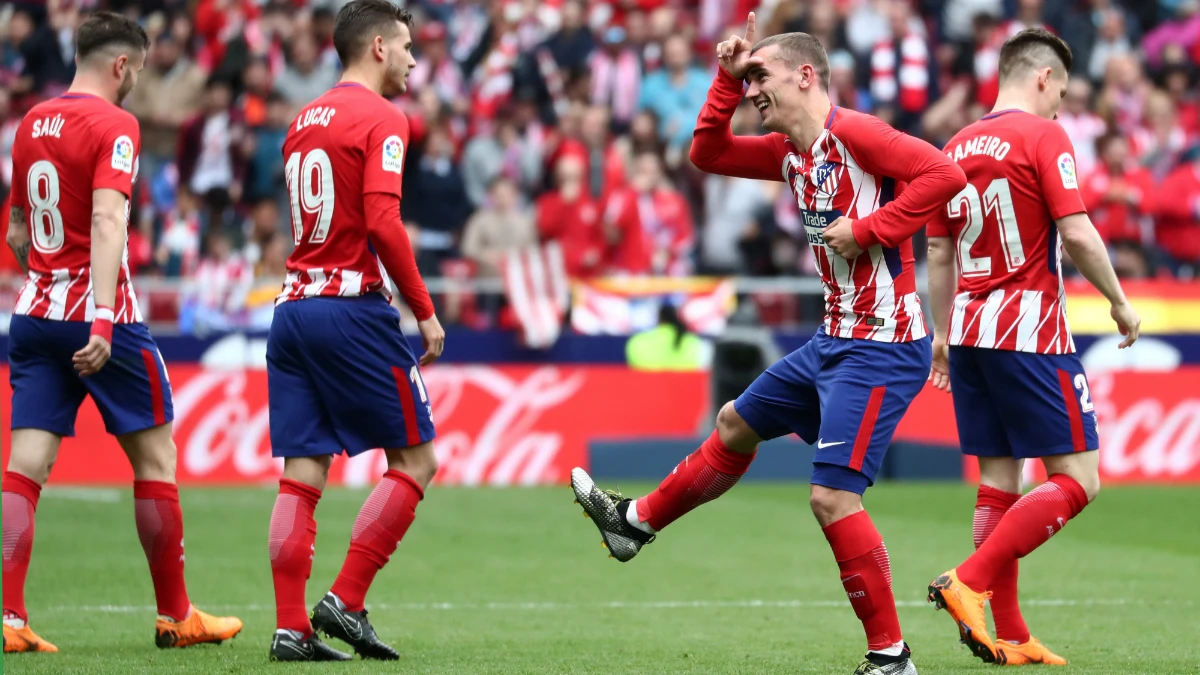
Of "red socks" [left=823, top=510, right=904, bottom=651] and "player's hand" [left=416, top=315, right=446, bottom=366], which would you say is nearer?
"red socks" [left=823, top=510, right=904, bottom=651]

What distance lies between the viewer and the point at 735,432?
230 inches

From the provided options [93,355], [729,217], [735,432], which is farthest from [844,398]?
[729,217]

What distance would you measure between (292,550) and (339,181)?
4.48ft

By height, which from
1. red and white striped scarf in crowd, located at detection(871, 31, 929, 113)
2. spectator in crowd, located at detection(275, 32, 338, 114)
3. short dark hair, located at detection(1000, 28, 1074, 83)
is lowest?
short dark hair, located at detection(1000, 28, 1074, 83)

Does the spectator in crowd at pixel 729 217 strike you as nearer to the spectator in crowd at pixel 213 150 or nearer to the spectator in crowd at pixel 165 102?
the spectator in crowd at pixel 213 150

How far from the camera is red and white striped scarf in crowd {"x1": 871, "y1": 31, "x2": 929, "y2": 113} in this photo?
717 inches

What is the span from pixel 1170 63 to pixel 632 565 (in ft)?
42.5

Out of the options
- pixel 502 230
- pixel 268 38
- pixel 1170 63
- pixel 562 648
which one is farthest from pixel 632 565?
pixel 1170 63

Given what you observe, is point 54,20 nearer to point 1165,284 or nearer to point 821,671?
point 1165,284

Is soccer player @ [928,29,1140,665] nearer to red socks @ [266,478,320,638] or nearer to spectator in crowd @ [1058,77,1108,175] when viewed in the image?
red socks @ [266,478,320,638]

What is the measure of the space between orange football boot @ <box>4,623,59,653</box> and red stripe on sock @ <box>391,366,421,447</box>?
1.60 meters

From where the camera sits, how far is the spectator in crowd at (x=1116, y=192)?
16.9 m

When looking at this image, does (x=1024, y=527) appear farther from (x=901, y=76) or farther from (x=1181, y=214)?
(x=901, y=76)

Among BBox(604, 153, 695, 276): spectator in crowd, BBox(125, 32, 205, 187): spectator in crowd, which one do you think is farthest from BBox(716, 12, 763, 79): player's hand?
BBox(125, 32, 205, 187): spectator in crowd
